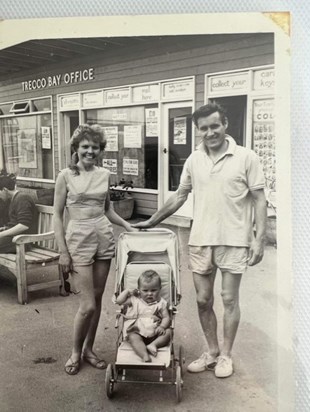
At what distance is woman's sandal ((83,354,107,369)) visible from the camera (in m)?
1.72

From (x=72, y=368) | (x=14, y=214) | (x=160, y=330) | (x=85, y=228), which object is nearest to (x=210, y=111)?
(x=85, y=228)

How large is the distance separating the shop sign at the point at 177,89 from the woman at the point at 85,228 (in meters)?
0.29

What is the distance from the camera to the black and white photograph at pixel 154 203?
154cm

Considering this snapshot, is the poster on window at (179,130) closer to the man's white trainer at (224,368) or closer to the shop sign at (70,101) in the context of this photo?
the shop sign at (70,101)

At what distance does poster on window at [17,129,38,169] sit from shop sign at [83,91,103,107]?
0.26 meters

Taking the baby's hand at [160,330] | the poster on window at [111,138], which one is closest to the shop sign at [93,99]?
the poster on window at [111,138]

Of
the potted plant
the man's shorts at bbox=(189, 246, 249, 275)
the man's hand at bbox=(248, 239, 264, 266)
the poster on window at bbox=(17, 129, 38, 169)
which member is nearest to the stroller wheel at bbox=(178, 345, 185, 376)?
the man's shorts at bbox=(189, 246, 249, 275)

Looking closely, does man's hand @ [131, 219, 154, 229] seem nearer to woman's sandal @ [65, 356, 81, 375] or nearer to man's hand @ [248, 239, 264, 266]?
man's hand @ [248, 239, 264, 266]

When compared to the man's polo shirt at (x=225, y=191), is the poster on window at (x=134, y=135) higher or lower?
higher

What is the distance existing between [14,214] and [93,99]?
64 centimetres

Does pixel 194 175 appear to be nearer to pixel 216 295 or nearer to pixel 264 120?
pixel 264 120

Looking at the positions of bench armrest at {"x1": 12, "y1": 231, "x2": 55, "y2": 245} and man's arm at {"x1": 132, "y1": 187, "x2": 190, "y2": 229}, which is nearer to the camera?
man's arm at {"x1": 132, "y1": 187, "x2": 190, "y2": 229}

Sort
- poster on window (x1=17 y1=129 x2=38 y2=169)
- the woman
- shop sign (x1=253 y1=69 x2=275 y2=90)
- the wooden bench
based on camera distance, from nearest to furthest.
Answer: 1. shop sign (x1=253 y1=69 x2=275 y2=90)
2. the woman
3. poster on window (x1=17 y1=129 x2=38 y2=169)
4. the wooden bench

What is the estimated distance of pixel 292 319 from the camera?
1592 mm
